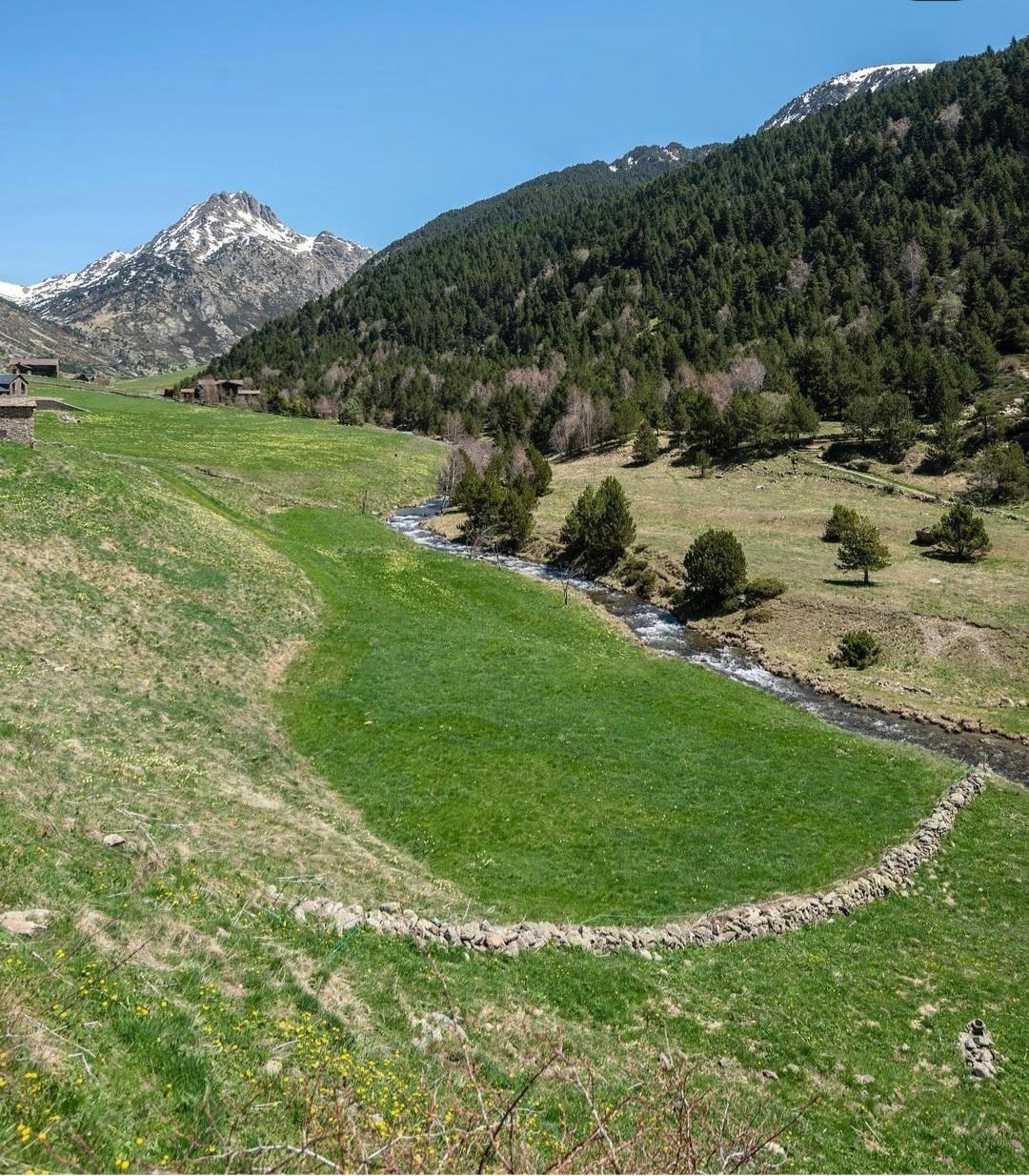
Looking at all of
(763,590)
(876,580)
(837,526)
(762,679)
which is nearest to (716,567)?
(763,590)

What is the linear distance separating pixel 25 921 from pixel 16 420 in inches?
1900

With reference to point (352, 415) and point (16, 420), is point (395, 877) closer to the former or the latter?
point (16, 420)

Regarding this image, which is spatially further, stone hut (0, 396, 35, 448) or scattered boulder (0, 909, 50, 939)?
stone hut (0, 396, 35, 448)

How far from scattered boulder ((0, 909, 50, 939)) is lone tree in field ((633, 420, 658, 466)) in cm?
10151

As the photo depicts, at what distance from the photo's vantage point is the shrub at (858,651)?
144 feet

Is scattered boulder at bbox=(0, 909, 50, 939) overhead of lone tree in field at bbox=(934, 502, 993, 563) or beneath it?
beneath

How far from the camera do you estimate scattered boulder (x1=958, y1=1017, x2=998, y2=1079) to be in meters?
15.1

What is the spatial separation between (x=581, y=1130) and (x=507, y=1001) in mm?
4381

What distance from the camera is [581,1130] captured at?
10891 millimetres

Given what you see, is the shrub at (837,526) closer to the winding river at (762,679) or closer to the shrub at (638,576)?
the shrub at (638,576)

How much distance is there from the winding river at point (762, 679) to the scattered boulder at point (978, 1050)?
61.6 feet

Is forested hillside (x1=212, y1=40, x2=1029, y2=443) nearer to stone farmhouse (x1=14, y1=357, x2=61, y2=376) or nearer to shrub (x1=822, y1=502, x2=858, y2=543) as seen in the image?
shrub (x1=822, y1=502, x2=858, y2=543)

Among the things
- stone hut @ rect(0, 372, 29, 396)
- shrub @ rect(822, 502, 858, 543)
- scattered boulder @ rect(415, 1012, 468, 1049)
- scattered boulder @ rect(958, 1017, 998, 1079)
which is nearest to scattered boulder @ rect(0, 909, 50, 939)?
scattered boulder @ rect(415, 1012, 468, 1049)

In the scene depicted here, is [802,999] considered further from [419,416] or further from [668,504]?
[419,416]
